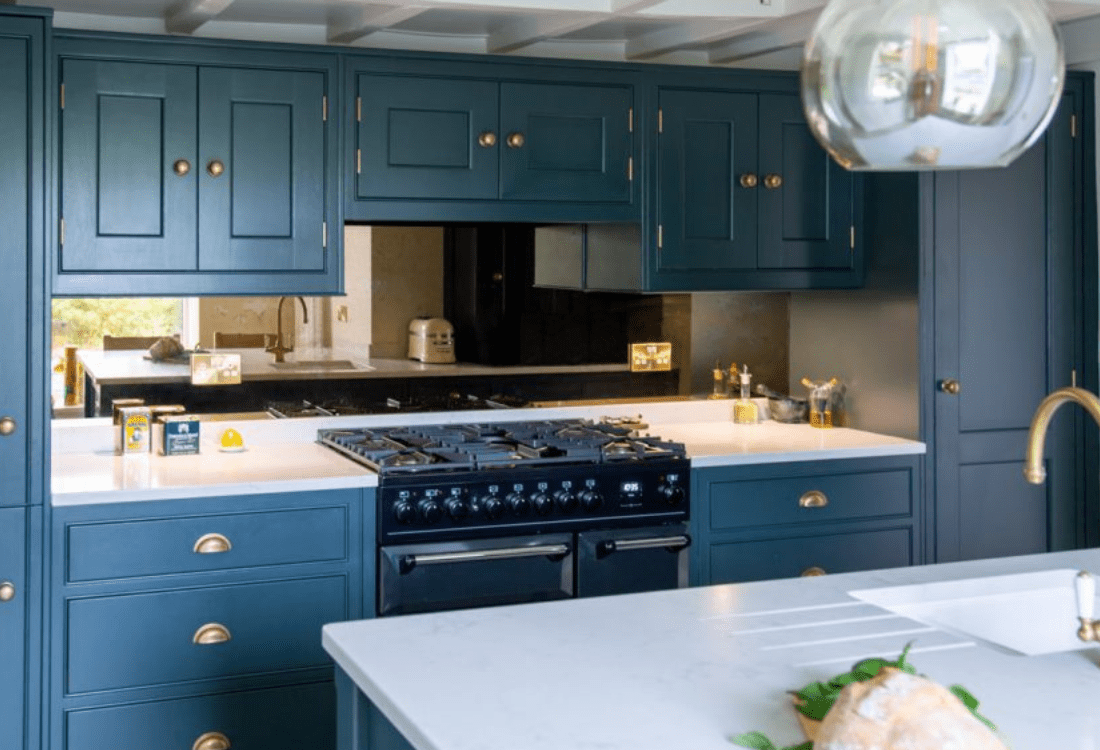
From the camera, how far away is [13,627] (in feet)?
12.2

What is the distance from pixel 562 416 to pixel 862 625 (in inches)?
102

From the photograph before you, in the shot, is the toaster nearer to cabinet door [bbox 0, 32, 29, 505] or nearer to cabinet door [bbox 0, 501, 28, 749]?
cabinet door [bbox 0, 32, 29, 505]

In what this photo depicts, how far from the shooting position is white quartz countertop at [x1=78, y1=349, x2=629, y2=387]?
4348 mm

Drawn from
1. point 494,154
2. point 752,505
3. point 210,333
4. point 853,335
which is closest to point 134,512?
point 210,333

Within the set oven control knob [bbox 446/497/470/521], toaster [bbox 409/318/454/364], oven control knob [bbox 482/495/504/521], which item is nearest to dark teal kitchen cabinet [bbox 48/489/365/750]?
oven control knob [bbox 446/497/470/521]

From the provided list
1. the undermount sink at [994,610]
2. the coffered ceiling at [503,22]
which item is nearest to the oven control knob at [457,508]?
the coffered ceiling at [503,22]

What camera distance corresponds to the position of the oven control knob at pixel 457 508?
157 inches

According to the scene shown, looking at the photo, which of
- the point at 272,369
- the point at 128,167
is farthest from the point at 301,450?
the point at 128,167

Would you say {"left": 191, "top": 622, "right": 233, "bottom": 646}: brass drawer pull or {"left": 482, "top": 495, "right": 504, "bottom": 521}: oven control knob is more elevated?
{"left": 482, "top": 495, "right": 504, "bottom": 521}: oven control knob

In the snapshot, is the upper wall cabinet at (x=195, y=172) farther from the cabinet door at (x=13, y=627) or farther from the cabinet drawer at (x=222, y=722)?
the cabinet drawer at (x=222, y=722)

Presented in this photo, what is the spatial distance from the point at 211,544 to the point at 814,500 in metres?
1.86

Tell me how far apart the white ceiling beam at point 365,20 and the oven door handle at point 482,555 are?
150 cm

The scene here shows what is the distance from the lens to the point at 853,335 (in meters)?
4.98

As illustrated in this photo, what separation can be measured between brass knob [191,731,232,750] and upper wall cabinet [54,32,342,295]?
1226 millimetres
